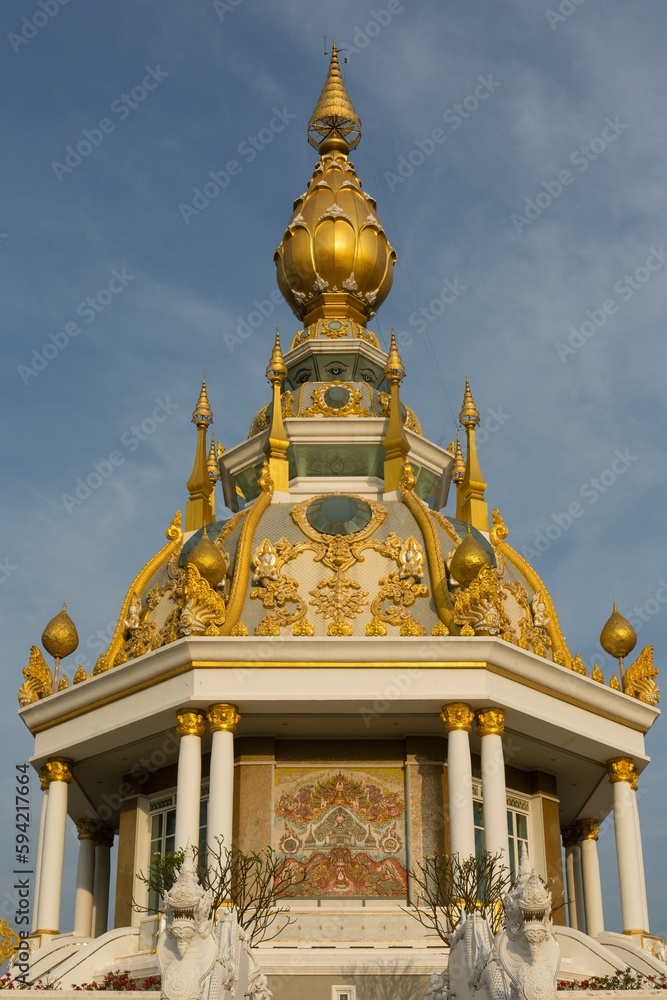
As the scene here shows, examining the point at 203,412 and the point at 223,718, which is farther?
the point at 203,412

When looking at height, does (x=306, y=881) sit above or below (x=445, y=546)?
below

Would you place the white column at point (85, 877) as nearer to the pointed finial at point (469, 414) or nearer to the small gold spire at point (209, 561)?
the small gold spire at point (209, 561)

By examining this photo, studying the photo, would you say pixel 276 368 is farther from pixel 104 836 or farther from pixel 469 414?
pixel 104 836

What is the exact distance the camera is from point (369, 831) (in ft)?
95.0

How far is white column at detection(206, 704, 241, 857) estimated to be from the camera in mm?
27359

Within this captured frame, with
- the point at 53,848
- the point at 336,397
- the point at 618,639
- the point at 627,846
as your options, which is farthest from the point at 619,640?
the point at 53,848

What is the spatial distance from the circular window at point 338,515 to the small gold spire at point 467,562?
2.43 m

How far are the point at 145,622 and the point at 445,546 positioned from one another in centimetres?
634

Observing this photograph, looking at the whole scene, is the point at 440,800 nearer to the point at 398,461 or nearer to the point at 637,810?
the point at 637,810

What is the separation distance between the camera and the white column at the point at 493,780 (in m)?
27.6

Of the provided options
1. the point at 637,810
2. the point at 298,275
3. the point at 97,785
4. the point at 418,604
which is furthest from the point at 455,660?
the point at 298,275

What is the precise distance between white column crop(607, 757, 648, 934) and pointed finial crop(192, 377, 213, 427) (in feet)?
41.3

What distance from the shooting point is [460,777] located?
27875mm

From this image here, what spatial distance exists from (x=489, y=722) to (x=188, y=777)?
5685 mm
